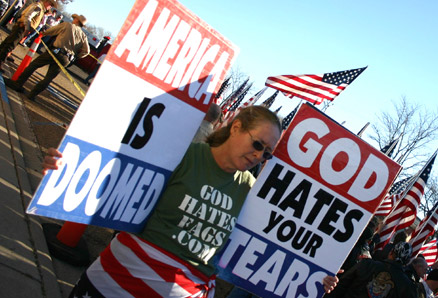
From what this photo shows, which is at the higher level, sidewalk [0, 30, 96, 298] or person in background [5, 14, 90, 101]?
person in background [5, 14, 90, 101]

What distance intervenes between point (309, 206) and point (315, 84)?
23.3 feet

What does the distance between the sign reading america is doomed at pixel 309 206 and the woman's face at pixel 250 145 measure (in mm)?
428

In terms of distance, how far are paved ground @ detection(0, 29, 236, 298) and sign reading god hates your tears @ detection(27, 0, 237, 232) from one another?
1286mm

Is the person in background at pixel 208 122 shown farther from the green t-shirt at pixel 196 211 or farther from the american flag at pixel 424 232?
the american flag at pixel 424 232

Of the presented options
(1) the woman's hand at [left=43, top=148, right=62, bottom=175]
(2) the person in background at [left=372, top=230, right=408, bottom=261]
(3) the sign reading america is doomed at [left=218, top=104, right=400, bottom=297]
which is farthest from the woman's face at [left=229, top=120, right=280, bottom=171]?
(2) the person in background at [left=372, top=230, right=408, bottom=261]

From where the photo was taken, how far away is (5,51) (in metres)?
9.63

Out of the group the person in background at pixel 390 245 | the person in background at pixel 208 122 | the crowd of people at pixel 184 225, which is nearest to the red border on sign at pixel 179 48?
the crowd of people at pixel 184 225

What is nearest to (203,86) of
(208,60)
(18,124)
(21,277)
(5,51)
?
(208,60)

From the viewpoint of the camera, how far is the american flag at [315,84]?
30.4 ft

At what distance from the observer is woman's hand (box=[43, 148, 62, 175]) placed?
1872mm

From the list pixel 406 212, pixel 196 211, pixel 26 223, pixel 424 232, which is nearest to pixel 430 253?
pixel 424 232

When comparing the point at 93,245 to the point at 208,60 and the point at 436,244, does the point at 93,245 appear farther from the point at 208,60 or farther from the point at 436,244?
the point at 436,244

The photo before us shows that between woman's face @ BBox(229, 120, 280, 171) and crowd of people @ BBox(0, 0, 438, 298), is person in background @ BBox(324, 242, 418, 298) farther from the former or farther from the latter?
woman's face @ BBox(229, 120, 280, 171)

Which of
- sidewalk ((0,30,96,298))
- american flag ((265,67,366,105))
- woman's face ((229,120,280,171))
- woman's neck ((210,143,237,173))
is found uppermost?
american flag ((265,67,366,105))
